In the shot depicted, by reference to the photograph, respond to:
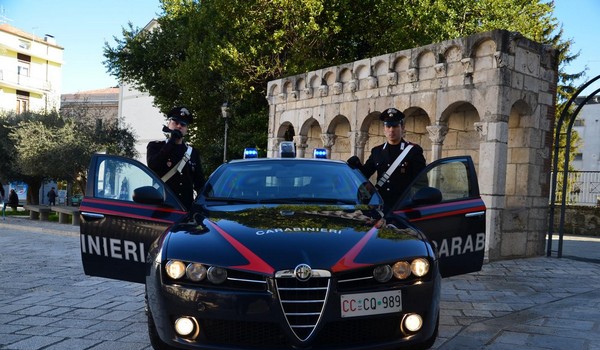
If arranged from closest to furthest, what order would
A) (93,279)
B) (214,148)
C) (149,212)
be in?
1. (149,212)
2. (93,279)
3. (214,148)

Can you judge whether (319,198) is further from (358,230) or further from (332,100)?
(332,100)

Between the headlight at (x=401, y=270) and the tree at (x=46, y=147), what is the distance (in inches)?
911

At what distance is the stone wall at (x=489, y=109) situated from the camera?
956cm

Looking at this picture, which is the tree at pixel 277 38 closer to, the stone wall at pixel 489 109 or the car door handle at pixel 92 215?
the stone wall at pixel 489 109

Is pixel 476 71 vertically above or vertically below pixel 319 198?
above

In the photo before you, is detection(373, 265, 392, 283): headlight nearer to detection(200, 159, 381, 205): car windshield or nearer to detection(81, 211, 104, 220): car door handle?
detection(200, 159, 381, 205): car windshield

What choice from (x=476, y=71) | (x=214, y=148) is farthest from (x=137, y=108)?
(x=476, y=71)

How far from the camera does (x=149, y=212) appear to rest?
423 centimetres

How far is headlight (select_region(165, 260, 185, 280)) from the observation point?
3.08m

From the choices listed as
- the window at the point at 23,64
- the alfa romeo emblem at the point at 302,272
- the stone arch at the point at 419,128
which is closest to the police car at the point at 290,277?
the alfa romeo emblem at the point at 302,272

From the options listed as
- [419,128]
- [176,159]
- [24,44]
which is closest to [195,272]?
[176,159]

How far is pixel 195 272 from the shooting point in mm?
3059

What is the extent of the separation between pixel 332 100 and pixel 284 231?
10.9 m

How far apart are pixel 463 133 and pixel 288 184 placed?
812cm
